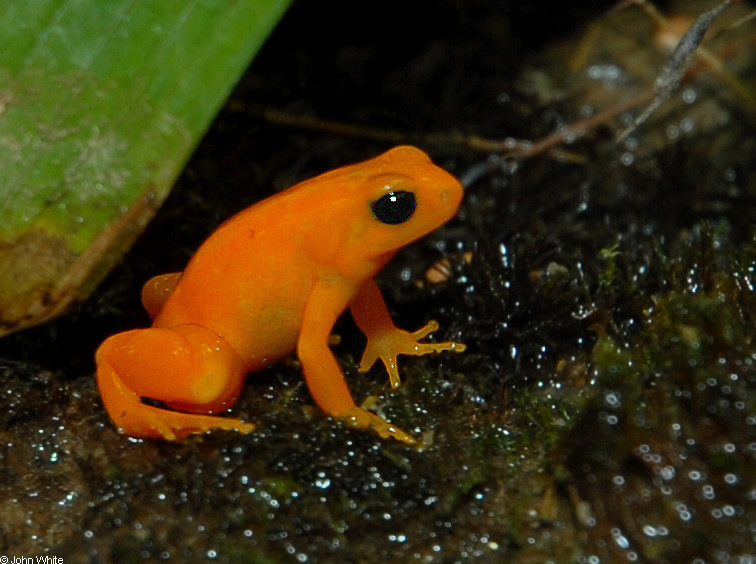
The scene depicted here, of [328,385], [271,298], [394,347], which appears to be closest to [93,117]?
[271,298]

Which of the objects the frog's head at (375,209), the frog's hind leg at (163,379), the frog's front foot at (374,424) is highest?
the frog's head at (375,209)

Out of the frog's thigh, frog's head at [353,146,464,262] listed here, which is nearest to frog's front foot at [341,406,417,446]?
the frog's thigh

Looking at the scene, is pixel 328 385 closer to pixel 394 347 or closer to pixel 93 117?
pixel 394 347

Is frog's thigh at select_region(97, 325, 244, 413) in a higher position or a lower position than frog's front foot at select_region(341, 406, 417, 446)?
higher

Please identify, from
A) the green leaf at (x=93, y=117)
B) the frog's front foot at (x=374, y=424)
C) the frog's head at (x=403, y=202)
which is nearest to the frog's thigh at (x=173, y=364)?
the green leaf at (x=93, y=117)

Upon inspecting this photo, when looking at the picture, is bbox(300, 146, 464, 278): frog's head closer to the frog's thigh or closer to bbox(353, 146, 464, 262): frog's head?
bbox(353, 146, 464, 262): frog's head

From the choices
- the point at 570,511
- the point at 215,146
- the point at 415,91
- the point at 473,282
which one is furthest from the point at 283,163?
the point at 570,511

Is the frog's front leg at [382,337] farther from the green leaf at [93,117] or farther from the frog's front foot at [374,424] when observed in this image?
the green leaf at [93,117]
